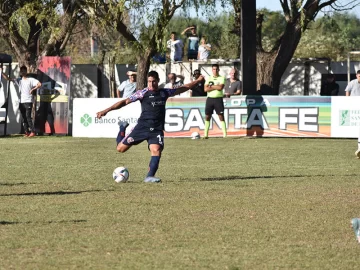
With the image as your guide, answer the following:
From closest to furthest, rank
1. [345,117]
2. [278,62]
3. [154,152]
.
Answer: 1. [154,152]
2. [345,117]
3. [278,62]

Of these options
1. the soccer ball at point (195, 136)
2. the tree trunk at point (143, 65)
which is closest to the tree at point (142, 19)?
the tree trunk at point (143, 65)

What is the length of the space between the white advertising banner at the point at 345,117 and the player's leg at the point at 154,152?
11.6 metres

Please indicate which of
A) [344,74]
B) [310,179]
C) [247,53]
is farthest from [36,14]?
[310,179]

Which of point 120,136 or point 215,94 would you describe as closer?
point 120,136

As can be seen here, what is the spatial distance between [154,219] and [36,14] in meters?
19.6

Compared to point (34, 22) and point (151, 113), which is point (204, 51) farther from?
point (151, 113)

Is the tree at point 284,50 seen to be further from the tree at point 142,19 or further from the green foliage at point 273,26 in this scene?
the green foliage at point 273,26

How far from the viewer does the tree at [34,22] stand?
28969 millimetres

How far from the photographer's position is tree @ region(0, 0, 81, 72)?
95.0 feet

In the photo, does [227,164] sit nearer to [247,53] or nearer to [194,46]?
[247,53]

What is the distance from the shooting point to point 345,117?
82.7 ft

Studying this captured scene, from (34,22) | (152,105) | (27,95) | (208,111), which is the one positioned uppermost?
(34,22)

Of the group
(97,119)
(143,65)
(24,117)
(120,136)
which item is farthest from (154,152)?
(143,65)

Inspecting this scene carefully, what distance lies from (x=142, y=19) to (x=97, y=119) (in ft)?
13.5
